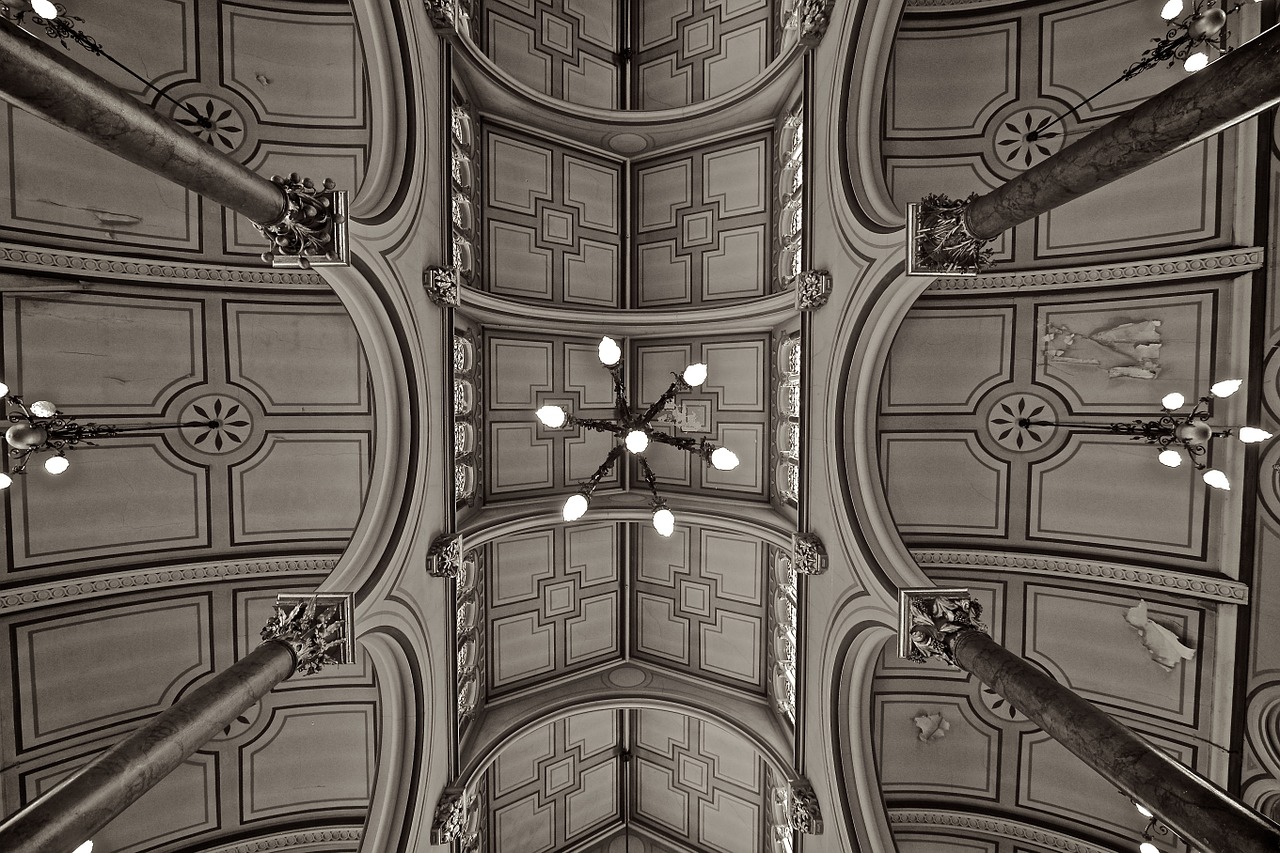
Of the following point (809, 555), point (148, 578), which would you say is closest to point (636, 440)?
point (809, 555)

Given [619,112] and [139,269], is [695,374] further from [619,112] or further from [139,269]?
[139,269]

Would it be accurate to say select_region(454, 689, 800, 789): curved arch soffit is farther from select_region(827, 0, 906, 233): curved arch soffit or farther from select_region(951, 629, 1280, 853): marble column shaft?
select_region(827, 0, 906, 233): curved arch soffit

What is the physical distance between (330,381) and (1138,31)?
9675mm

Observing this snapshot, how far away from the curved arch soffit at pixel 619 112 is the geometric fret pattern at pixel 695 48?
1.45 feet

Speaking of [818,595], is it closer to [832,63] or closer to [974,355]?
[974,355]

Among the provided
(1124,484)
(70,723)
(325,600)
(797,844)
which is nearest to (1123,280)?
(1124,484)

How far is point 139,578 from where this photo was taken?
6.46m

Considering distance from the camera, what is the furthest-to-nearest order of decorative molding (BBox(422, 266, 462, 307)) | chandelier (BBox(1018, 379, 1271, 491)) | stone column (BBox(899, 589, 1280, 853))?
decorative molding (BBox(422, 266, 462, 307)), chandelier (BBox(1018, 379, 1271, 491)), stone column (BBox(899, 589, 1280, 853))

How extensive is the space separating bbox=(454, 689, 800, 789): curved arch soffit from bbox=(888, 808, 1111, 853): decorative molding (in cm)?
155

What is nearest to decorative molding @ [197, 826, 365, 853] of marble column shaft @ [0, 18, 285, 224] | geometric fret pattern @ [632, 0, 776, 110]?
marble column shaft @ [0, 18, 285, 224]

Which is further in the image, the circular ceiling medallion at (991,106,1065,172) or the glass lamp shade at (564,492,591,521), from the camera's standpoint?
the circular ceiling medallion at (991,106,1065,172)

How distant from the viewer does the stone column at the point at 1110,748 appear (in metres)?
2.93

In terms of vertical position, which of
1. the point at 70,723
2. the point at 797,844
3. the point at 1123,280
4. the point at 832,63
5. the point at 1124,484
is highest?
the point at 832,63

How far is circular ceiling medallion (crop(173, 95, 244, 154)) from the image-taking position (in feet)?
20.5
